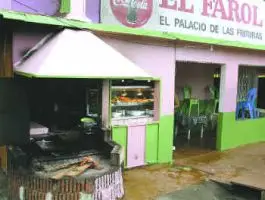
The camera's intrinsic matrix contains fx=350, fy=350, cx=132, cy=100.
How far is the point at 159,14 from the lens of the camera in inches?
364

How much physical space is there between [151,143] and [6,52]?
4069 millimetres

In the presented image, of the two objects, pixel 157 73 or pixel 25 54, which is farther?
pixel 157 73

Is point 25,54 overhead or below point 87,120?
overhead

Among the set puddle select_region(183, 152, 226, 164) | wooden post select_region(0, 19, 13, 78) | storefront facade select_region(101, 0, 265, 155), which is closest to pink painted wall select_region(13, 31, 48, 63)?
wooden post select_region(0, 19, 13, 78)

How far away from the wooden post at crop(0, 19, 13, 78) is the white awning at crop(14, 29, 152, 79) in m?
0.16

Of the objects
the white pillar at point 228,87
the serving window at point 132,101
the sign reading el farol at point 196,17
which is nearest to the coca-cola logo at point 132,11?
the sign reading el farol at point 196,17

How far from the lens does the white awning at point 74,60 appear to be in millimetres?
5992

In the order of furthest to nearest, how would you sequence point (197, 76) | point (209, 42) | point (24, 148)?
1. point (197, 76)
2. point (209, 42)
3. point (24, 148)

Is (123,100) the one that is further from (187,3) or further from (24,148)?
(187,3)

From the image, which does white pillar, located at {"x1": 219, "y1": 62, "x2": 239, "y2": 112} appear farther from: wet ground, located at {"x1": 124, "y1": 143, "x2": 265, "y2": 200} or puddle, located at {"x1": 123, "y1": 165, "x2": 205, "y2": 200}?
puddle, located at {"x1": 123, "y1": 165, "x2": 205, "y2": 200}

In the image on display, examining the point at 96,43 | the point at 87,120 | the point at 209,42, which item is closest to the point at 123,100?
the point at 87,120

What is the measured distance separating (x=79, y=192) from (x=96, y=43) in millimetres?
2917

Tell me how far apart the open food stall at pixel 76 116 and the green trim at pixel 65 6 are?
688 millimetres

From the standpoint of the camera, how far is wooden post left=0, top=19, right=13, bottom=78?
6.78 metres
